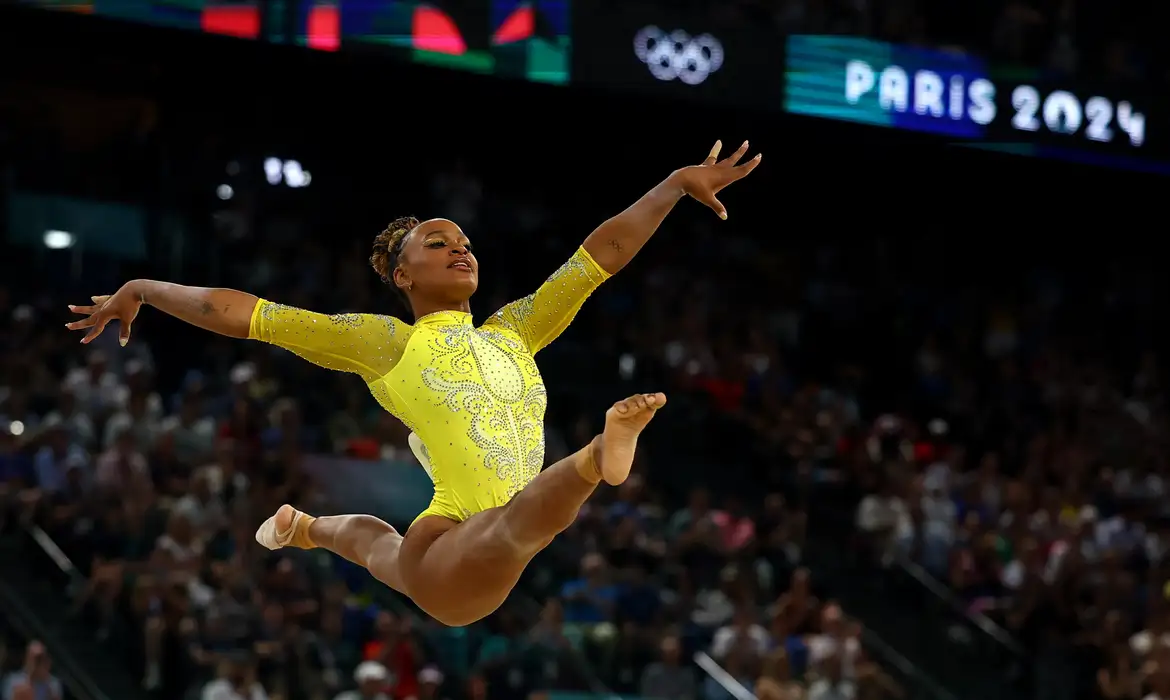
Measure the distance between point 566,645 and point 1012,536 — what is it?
497cm

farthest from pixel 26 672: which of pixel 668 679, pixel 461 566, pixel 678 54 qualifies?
pixel 678 54

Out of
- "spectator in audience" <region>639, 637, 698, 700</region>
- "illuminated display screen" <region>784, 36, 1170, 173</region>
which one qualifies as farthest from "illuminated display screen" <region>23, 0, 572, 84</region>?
"spectator in audience" <region>639, 637, 698, 700</region>

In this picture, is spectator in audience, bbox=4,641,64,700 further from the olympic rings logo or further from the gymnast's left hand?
the olympic rings logo

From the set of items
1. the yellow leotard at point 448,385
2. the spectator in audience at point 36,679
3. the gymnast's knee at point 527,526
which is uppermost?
the yellow leotard at point 448,385

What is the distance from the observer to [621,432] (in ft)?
14.9

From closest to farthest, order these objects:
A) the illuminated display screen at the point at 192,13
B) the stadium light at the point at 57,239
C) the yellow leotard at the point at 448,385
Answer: the yellow leotard at the point at 448,385 < the illuminated display screen at the point at 192,13 < the stadium light at the point at 57,239

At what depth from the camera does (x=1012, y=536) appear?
1363 cm

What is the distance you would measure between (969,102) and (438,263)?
11.0 m

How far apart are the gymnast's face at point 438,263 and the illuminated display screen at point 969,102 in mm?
9593

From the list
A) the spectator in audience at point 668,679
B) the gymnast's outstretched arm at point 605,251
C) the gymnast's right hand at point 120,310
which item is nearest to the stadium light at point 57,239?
the spectator in audience at point 668,679

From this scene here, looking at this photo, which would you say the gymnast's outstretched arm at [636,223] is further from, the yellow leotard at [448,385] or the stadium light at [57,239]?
the stadium light at [57,239]

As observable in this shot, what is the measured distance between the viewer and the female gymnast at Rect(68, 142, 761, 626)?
5148mm

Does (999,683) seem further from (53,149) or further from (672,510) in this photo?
(53,149)

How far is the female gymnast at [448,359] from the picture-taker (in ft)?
16.9
